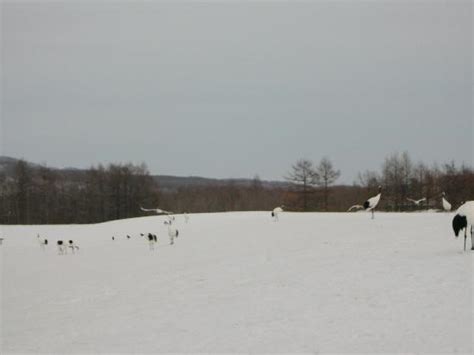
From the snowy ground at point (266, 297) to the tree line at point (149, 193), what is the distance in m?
43.0

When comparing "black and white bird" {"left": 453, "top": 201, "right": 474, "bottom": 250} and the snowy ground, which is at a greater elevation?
"black and white bird" {"left": 453, "top": 201, "right": 474, "bottom": 250}

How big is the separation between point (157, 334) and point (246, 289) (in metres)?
3.79

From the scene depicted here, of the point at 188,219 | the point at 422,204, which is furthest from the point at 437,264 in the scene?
the point at 422,204

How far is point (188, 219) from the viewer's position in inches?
1729

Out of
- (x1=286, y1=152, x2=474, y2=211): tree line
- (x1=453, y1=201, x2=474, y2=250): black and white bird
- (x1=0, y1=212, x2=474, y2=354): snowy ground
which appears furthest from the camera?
(x1=286, y1=152, x2=474, y2=211): tree line

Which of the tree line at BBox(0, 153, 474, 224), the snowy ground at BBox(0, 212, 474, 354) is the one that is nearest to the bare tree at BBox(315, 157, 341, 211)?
the tree line at BBox(0, 153, 474, 224)

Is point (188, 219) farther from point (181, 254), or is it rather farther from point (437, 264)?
point (437, 264)

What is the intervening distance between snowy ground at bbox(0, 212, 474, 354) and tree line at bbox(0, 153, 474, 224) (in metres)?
43.0

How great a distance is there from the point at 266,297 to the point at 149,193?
8426 centimetres

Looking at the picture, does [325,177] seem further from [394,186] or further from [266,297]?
[266,297]

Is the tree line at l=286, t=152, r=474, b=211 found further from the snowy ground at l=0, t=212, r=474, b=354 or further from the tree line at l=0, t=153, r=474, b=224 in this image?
the snowy ground at l=0, t=212, r=474, b=354

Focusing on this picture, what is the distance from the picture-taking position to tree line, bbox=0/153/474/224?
67812 mm

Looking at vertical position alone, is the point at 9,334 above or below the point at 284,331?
below

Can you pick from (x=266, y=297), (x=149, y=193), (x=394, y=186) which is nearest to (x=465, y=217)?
(x=266, y=297)
